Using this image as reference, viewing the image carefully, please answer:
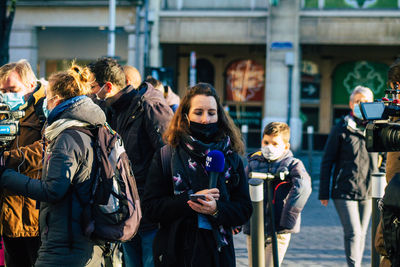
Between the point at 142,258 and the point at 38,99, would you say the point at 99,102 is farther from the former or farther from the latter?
the point at 142,258

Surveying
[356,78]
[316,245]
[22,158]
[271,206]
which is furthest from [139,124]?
[356,78]

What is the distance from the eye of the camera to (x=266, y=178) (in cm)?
530

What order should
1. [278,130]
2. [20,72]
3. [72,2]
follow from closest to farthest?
[20,72] → [278,130] → [72,2]

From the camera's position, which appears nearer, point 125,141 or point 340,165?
point 125,141

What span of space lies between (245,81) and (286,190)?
66.0ft

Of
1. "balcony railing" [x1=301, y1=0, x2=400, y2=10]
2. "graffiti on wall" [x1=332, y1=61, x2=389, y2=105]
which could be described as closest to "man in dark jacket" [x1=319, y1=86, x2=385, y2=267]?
"balcony railing" [x1=301, y1=0, x2=400, y2=10]

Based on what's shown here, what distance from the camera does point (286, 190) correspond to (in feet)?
18.3

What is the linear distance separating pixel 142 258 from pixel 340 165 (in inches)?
101

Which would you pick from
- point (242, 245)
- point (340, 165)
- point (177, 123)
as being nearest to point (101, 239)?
point (177, 123)

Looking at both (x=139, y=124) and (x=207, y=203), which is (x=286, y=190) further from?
(x=207, y=203)

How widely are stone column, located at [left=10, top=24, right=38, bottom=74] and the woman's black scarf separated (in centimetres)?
2111

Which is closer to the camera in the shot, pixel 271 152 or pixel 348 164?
pixel 271 152

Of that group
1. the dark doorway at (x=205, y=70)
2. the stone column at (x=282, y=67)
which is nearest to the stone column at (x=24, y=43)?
the dark doorway at (x=205, y=70)

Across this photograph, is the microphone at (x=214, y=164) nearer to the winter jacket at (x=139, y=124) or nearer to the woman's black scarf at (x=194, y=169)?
the woman's black scarf at (x=194, y=169)
